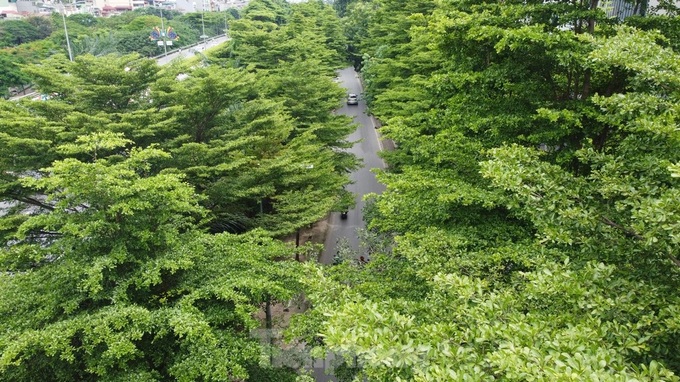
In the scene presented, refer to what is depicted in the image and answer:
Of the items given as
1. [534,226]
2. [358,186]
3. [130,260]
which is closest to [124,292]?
[130,260]

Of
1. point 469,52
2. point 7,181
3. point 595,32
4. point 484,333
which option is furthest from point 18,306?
point 595,32

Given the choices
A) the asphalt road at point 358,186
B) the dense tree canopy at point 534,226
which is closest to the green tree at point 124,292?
the dense tree canopy at point 534,226

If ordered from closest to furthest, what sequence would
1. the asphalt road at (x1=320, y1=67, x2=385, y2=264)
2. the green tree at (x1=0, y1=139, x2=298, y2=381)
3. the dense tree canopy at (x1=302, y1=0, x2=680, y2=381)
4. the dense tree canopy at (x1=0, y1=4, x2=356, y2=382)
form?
the dense tree canopy at (x1=302, y1=0, x2=680, y2=381), the green tree at (x1=0, y1=139, x2=298, y2=381), the dense tree canopy at (x1=0, y1=4, x2=356, y2=382), the asphalt road at (x1=320, y1=67, x2=385, y2=264)

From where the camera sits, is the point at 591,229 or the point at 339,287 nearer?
the point at 591,229

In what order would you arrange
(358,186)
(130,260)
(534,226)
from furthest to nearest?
(358,186), (130,260), (534,226)

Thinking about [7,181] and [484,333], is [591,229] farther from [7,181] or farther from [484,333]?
[7,181]

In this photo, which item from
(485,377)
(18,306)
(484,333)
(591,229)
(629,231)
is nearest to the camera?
(485,377)

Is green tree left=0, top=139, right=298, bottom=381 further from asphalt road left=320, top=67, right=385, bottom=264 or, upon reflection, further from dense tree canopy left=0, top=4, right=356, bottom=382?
asphalt road left=320, top=67, right=385, bottom=264

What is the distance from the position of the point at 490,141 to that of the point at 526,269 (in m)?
2.71

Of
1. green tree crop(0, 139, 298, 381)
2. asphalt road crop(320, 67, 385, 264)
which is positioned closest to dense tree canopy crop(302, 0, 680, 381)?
green tree crop(0, 139, 298, 381)

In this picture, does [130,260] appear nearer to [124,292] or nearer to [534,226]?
[124,292]

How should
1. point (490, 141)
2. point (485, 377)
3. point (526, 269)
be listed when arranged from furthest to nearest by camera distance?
point (490, 141)
point (526, 269)
point (485, 377)

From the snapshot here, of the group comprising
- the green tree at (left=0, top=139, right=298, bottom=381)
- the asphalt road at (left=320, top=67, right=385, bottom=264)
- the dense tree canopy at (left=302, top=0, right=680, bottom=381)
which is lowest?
the asphalt road at (left=320, top=67, right=385, bottom=264)

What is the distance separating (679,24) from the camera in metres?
6.75
